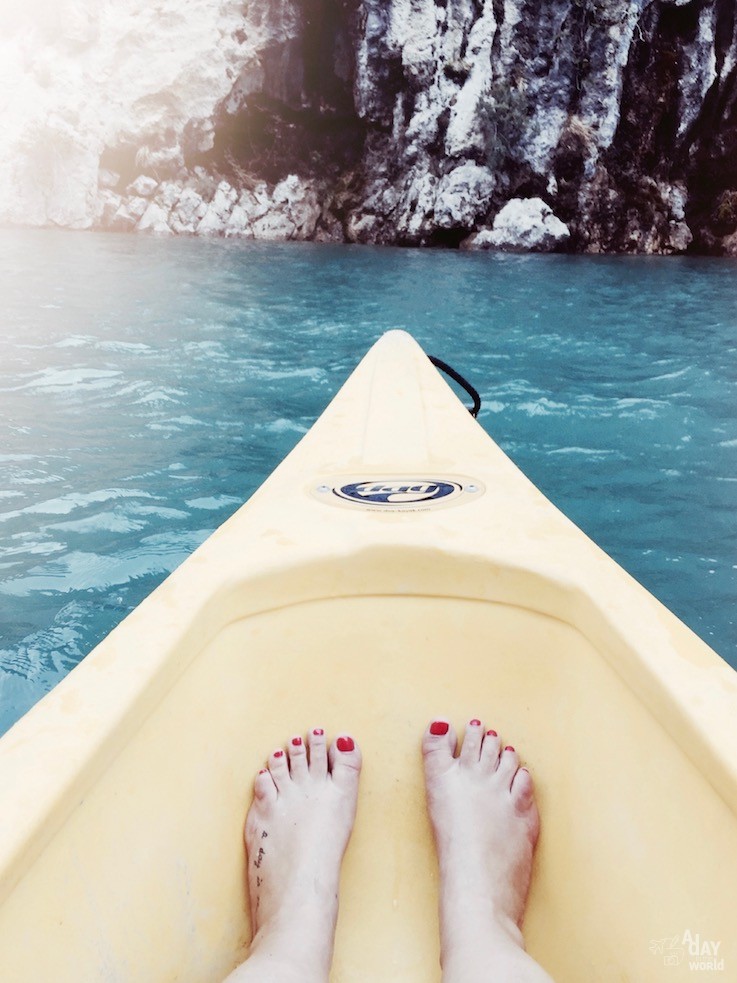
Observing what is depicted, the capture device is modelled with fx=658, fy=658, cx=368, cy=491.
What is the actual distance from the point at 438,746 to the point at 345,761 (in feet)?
0.32

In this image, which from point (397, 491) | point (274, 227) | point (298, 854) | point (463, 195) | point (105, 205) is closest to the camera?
point (298, 854)

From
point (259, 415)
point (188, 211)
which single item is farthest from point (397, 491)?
point (188, 211)

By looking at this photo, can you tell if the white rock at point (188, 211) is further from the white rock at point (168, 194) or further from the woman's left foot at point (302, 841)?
the woman's left foot at point (302, 841)

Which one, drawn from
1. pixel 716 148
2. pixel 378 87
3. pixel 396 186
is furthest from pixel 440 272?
pixel 716 148

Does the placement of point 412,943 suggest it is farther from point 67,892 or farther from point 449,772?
point 67,892

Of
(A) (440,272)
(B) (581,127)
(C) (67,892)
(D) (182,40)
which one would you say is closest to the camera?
(C) (67,892)

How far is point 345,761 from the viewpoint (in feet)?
2.24

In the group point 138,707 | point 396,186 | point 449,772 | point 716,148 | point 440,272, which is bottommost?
point 449,772

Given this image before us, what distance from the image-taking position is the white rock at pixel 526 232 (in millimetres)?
11750

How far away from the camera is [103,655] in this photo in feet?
1.82

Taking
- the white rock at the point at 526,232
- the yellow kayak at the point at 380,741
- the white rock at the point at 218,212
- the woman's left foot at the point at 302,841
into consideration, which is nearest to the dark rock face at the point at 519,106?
the white rock at the point at 526,232

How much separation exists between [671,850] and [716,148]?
15.9 m

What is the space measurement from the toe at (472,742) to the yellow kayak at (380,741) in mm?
13

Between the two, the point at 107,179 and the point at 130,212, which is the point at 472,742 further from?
the point at 107,179
